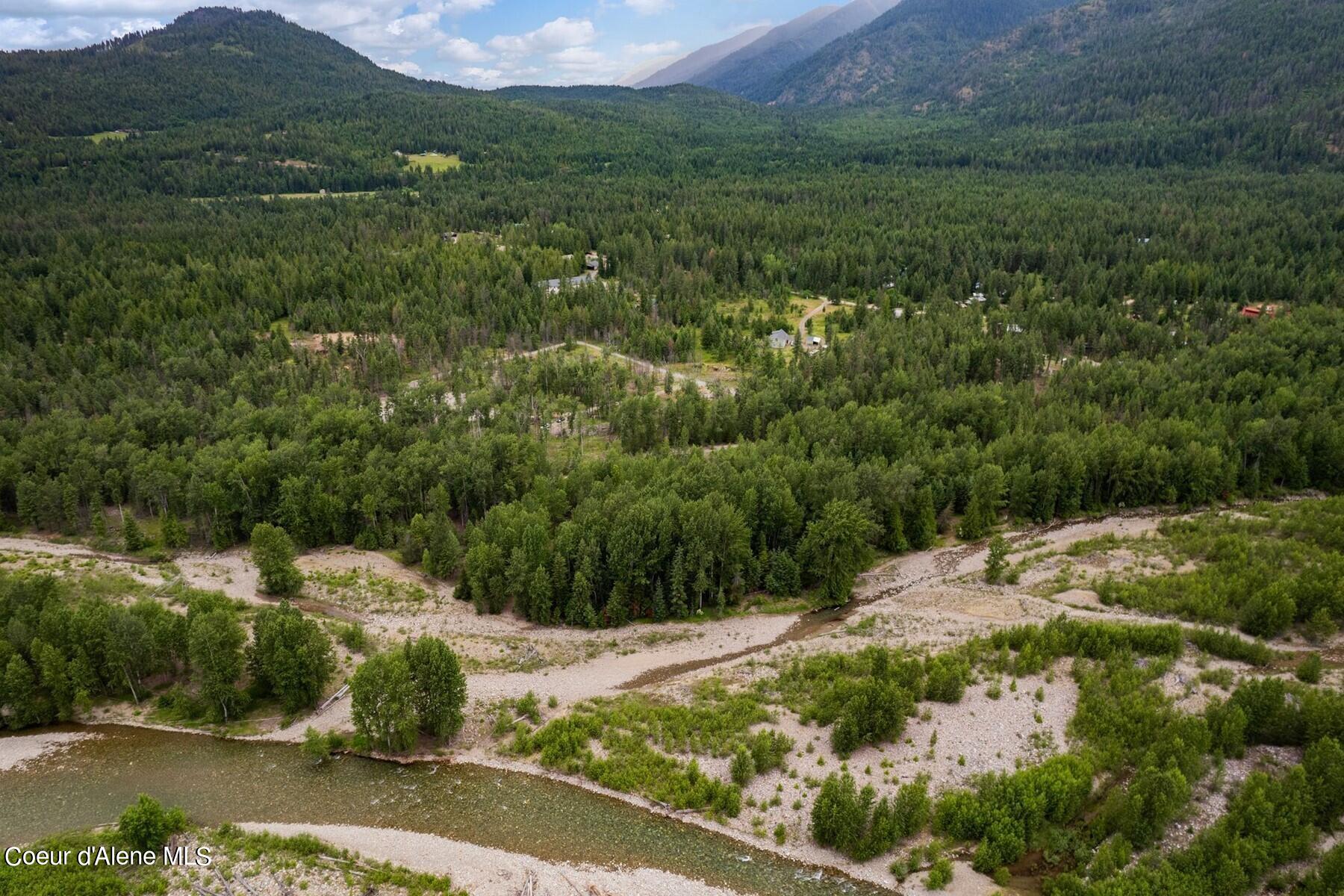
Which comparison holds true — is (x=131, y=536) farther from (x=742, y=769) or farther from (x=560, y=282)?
(x=560, y=282)

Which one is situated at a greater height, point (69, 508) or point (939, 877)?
point (69, 508)

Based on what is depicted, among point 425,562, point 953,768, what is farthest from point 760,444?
point 953,768

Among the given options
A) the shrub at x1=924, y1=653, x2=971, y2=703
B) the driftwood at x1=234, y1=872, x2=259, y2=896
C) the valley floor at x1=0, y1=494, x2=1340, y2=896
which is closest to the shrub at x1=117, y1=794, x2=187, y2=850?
the driftwood at x1=234, y1=872, x2=259, y2=896

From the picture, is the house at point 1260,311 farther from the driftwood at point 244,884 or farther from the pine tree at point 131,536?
the pine tree at point 131,536

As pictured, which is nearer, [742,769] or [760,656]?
[742,769]

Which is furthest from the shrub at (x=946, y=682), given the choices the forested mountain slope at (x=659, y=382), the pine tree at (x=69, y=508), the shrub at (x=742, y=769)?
the pine tree at (x=69, y=508)

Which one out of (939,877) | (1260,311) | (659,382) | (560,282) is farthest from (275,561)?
(1260,311)

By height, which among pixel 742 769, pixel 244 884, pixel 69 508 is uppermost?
pixel 69 508

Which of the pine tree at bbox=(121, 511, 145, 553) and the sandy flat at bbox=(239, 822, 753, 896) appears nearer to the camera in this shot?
the sandy flat at bbox=(239, 822, 753, 896)

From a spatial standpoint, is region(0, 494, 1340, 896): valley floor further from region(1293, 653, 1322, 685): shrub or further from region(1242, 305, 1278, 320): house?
region(1242, 305, 1278, 320): house
